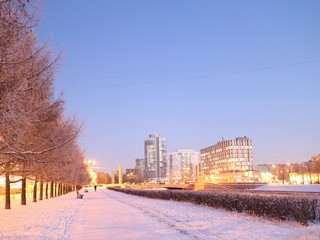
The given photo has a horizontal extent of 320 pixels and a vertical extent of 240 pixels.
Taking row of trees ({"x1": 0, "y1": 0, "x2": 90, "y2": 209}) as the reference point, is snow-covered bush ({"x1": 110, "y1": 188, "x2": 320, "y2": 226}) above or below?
below

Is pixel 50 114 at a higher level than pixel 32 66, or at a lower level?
lower

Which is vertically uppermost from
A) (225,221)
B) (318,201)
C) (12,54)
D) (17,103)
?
(12,54)

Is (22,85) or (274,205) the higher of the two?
(22,85)

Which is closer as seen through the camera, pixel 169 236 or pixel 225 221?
pixel 169 236

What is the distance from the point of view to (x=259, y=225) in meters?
13.9

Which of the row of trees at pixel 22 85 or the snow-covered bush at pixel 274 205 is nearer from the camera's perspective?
the row of trees at pixel 22 85

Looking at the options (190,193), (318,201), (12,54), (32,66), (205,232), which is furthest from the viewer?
(190,193)

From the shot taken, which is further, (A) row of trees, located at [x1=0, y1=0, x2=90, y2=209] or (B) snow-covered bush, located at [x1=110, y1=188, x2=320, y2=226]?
(B) snow-covered bush, located at [x1=110, y1=188, x2=320, y2=226]

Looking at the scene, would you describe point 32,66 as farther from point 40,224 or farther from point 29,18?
point 40,224

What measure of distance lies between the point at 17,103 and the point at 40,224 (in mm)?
8815

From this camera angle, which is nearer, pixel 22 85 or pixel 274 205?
pixel 22 85

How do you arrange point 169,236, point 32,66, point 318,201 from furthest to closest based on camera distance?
point 318,201
point 169,236
point 32,66

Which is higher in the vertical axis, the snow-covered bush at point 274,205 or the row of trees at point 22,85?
the row of trees at point 22,85

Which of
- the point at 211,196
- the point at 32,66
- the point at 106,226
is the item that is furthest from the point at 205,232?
the point at 211,196
